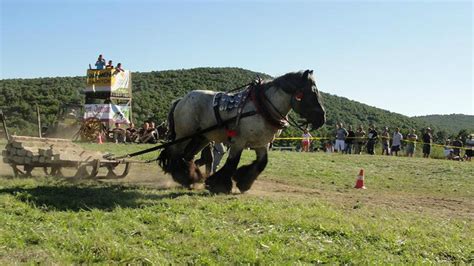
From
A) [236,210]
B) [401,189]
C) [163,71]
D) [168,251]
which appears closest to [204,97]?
[236,210]

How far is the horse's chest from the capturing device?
29.6 ft

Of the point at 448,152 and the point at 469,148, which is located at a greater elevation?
the point at 469,148

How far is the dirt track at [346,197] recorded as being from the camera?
874 cm

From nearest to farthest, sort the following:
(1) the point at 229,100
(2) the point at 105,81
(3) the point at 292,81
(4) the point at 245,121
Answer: (3) the point at 292,81
(4) the point at 245,121
(1) the point at 229,100
(2) the point at 105,81

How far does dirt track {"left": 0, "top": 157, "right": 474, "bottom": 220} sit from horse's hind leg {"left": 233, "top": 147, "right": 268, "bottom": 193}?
0.18 m

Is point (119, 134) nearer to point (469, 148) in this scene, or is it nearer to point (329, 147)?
point (329, 147)

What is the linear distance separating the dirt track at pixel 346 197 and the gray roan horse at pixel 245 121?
1.47 ft

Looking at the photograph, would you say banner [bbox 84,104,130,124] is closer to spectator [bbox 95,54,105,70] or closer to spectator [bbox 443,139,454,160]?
spectator [bbox 95,54,105,70]

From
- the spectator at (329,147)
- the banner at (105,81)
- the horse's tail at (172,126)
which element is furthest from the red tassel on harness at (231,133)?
the banner at (105,81)

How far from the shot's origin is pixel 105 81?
31.2 metres

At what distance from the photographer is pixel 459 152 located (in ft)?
91.5

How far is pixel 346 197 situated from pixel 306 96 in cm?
242

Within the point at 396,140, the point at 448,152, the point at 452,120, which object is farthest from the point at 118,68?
the point at 452,120

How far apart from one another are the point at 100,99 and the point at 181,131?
23.6 metres
